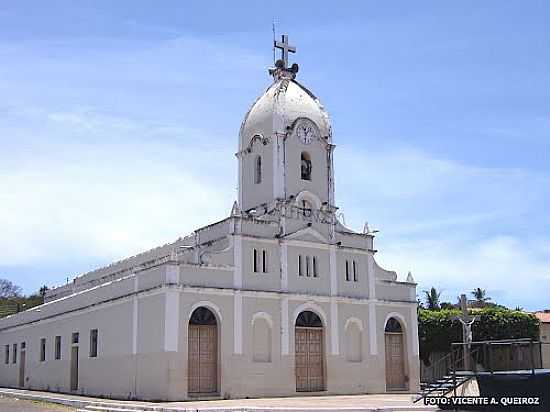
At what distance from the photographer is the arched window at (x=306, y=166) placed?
125 feet

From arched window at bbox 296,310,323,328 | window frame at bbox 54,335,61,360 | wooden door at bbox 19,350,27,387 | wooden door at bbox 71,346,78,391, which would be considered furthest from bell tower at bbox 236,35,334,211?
wooden door at bbox 19,350,27,387

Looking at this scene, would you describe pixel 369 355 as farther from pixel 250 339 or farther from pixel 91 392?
pixel 91 392

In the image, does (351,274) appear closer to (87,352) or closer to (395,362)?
(395,362)

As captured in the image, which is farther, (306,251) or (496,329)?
(496,329)

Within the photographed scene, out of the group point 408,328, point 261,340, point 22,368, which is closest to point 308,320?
point 261,340

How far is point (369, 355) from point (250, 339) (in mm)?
7222

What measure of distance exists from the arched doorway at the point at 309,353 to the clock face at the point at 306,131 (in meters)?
9.12

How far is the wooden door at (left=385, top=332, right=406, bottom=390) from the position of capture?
3825 centimetres

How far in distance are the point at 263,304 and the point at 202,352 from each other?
3744mm

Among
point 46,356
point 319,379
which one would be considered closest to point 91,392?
point 46,356

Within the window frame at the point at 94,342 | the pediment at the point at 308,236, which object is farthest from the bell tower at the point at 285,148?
the window frame at the point at 94,342

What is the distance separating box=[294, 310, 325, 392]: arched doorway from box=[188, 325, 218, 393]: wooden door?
170 inches

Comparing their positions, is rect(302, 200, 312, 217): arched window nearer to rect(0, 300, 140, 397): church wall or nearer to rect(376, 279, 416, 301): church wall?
rect(376, 279, 416, 301): church wall

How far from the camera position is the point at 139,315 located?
3297 centimetres
